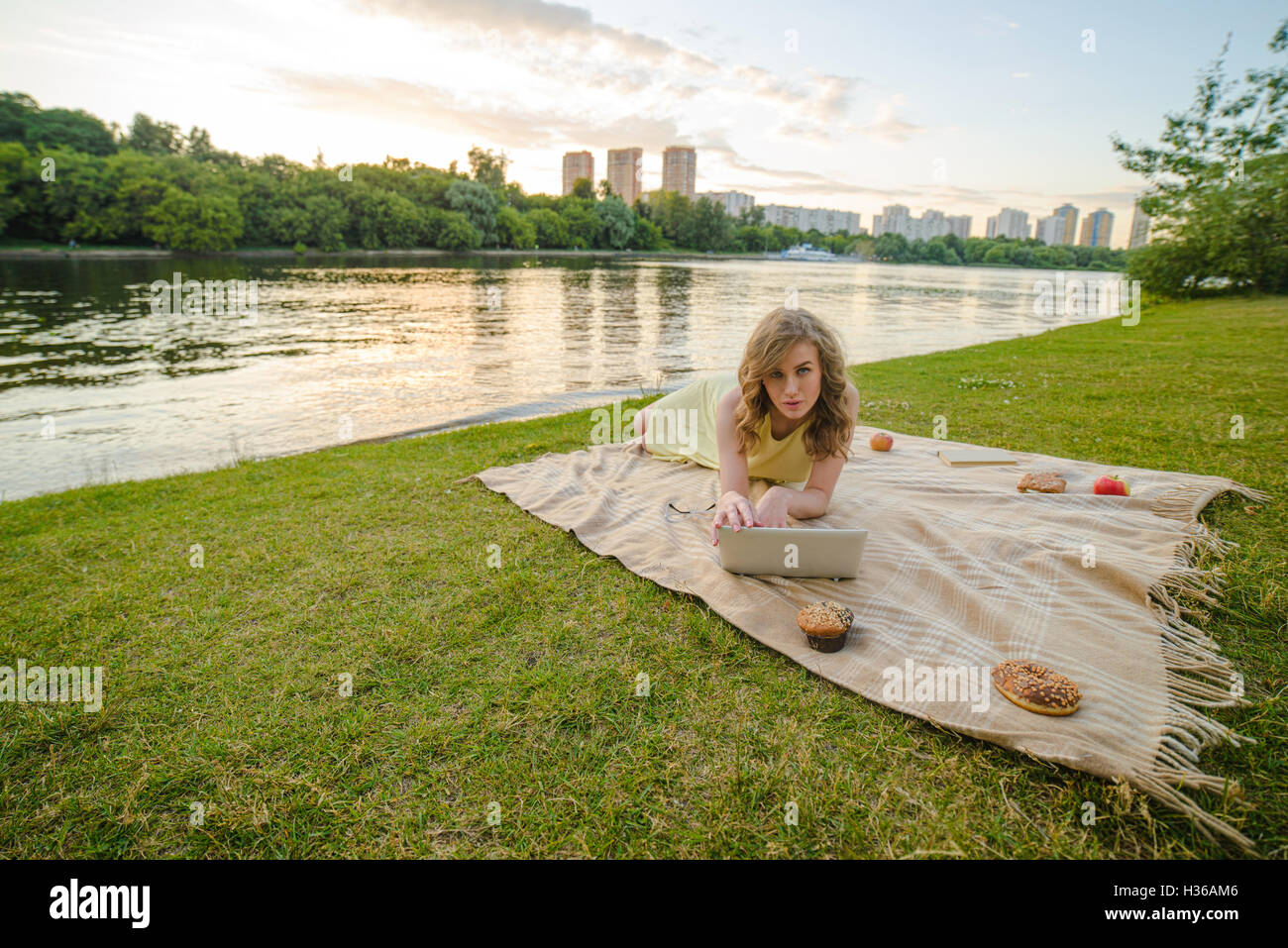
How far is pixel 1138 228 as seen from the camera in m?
31.8

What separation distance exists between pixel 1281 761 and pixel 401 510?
5548mm

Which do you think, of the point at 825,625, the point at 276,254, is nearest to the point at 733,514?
the point at 825,625

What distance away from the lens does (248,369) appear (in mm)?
14398

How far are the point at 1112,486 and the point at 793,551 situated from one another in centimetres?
300

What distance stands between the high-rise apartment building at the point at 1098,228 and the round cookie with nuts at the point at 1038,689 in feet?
525

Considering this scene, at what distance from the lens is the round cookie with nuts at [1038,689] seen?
2600mm

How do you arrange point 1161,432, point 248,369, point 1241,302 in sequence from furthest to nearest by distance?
point 1241,302 < point 248,369 < point 1161,432

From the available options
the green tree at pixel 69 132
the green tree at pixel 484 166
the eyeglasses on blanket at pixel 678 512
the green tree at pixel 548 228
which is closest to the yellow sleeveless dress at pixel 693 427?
the eyeglasses on blanket at pixel 678 512

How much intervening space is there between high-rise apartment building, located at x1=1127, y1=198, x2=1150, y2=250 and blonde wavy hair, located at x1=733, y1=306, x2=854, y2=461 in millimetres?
35213

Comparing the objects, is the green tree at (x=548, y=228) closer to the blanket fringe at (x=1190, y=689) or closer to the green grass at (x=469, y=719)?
the green grass at (x=469, y=719)

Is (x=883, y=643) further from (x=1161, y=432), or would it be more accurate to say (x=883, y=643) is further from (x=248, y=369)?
(x=248, y=369)

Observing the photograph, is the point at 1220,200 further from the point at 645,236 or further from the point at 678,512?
the point at 645,236

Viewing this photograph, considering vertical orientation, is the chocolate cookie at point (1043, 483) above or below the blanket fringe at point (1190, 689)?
above
